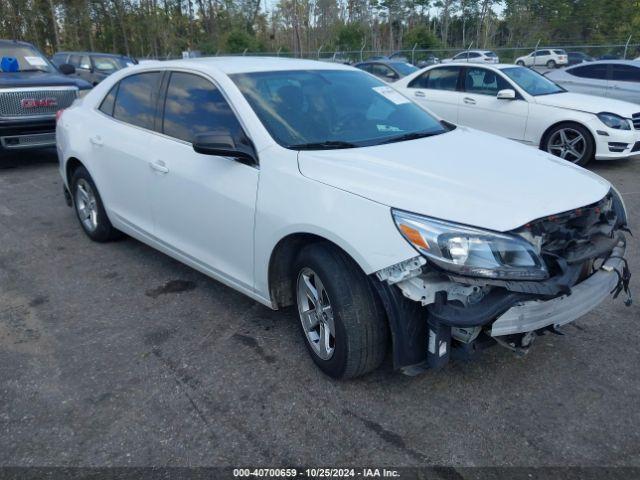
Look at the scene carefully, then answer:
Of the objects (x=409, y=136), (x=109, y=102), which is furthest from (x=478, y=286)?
(x=109, y=102)

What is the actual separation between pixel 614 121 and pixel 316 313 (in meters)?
6.90

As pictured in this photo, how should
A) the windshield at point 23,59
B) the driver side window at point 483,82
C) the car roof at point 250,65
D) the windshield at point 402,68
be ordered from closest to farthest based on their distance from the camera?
the car roof at point 250,65
the driver side window at point 483,82
the windshield at point 23,59
the windshield at point 402,68

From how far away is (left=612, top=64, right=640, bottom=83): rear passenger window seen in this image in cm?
1153

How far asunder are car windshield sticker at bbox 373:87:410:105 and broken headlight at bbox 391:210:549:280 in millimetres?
1827

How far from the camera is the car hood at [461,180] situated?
8.26 ft

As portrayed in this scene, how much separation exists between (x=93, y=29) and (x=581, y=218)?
53234 millimetres

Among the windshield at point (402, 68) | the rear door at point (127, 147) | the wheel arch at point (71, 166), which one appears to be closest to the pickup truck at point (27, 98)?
the wheel arch at point (71, 166)

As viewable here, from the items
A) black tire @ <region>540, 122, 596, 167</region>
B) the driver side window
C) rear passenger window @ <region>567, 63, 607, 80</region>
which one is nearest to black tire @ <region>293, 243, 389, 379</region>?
black tire @ <region>540, 122, 596, 167</region>

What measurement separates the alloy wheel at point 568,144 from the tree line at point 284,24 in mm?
32261

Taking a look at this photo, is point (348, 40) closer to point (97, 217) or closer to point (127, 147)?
point (97, 217)

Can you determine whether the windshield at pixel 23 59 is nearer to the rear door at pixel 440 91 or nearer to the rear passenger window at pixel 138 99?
the rear passenger window at pixel 138 99

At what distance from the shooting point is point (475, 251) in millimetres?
2410

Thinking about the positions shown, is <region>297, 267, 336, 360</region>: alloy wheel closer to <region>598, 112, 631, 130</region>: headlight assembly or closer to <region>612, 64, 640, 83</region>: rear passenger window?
<region>598, 112, 631, 130</region>: headlight assembly

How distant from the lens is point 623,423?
266 centimetres
